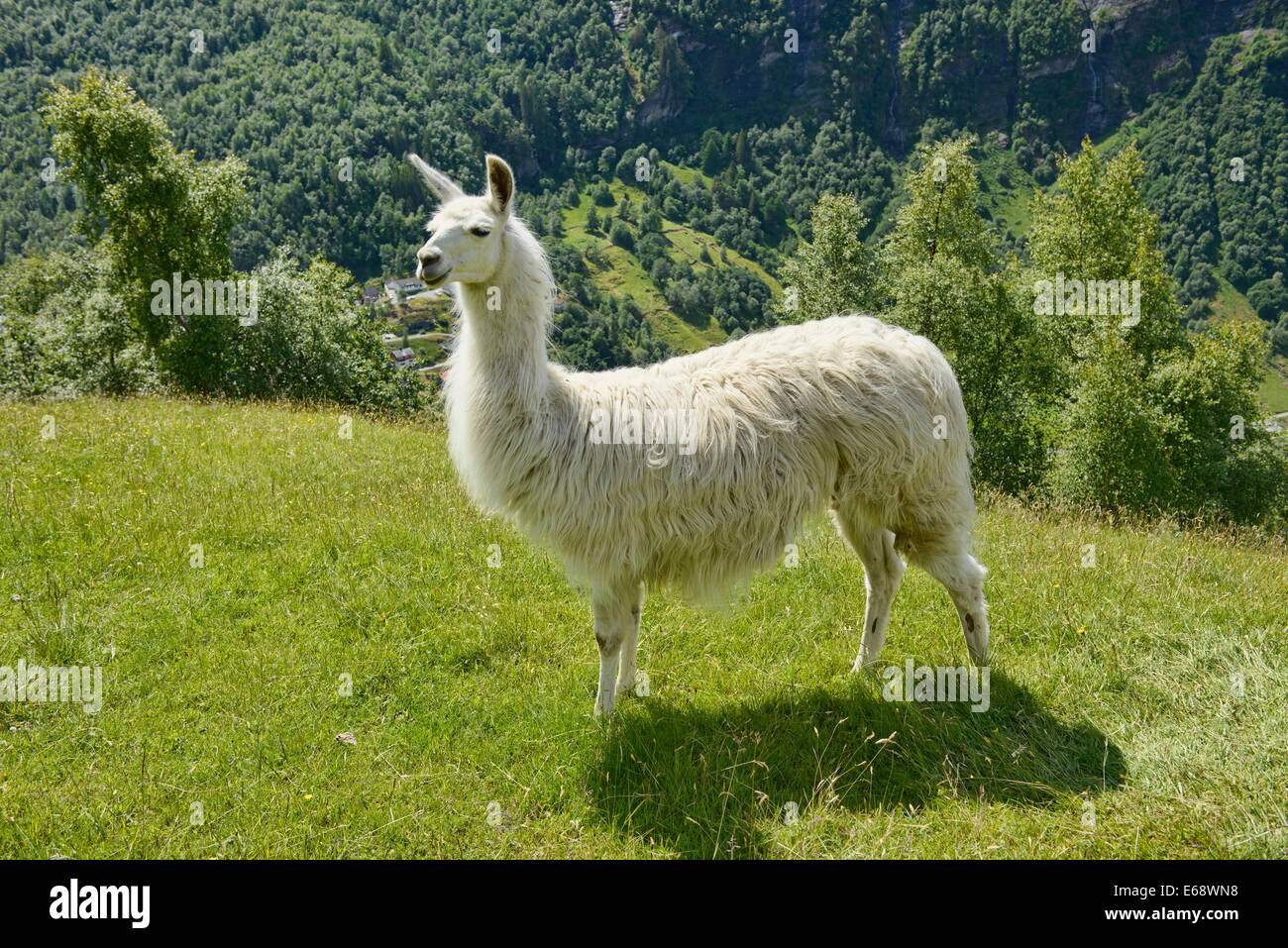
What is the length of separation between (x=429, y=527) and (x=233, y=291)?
24663 mm

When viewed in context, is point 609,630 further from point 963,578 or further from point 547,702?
point 963,578

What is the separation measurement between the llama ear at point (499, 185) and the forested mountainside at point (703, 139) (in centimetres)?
11594

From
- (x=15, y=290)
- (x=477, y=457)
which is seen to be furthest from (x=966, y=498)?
(x=15, y=290)

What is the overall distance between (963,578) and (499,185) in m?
4.09

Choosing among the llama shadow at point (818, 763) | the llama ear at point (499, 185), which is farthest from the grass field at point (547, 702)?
the llama ear at point (499, 185)

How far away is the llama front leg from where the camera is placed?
472cm

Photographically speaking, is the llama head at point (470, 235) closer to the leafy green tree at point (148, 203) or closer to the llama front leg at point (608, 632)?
the llama front leg at point (608, 632)

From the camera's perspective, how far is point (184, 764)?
4176 mm

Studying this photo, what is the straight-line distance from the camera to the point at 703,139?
199250 mm

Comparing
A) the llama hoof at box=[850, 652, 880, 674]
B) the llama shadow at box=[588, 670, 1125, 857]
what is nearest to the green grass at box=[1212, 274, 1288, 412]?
the llama hoof at box=[850, 652, 880, 674]

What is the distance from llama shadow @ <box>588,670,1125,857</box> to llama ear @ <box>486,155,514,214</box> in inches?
134

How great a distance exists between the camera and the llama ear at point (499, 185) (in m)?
4.25

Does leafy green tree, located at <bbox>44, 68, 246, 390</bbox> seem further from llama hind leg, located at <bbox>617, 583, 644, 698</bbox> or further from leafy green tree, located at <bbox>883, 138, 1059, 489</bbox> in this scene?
leafy green tree, located at <bbox>883, 138, 1059, 489</bbox>

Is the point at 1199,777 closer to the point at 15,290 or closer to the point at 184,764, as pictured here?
the point at 184,764
